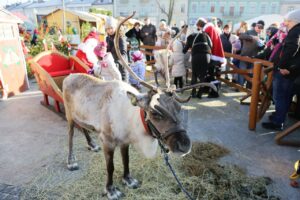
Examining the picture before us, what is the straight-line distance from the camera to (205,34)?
555 cm

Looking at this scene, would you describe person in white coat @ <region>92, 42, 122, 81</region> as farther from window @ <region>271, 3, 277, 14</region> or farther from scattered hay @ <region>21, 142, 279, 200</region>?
window @ <region>271, 3, 277, 14</region>

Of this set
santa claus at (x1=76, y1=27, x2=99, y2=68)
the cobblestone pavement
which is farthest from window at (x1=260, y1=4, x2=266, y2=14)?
the cobblestone pavement

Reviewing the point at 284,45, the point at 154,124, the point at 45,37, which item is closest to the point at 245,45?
the point at 284,45

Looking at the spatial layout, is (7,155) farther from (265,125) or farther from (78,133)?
(265,125)

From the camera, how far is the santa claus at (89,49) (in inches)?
199

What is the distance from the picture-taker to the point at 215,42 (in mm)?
5746

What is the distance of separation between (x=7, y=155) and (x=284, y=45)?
187 inches

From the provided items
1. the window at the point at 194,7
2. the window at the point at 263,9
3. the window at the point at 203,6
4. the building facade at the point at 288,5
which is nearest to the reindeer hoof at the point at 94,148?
the window at the point at 203,6

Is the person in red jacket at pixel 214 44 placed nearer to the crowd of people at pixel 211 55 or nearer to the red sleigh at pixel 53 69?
the crowd of people at pixel 211 55

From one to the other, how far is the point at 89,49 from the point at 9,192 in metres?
3.22

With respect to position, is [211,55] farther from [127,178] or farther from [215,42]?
[127,178]

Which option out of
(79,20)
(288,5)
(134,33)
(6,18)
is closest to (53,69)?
(6,18)

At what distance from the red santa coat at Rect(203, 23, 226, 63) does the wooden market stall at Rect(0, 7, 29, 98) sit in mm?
5343

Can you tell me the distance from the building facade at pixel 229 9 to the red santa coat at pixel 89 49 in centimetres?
4066
